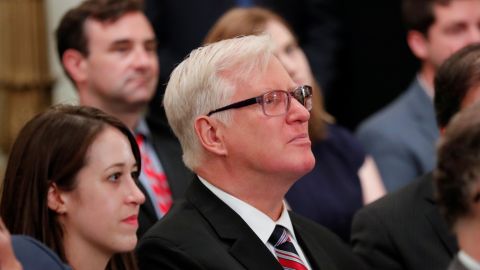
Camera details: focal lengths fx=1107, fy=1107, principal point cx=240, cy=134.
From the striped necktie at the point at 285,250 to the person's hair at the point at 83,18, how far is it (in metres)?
1.67

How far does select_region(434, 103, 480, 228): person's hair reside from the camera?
88.2 inches

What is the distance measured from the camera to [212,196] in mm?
3164

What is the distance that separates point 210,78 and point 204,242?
479 millimetres

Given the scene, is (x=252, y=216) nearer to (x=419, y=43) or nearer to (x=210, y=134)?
(x=210, y=134)

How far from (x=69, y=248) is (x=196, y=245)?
0.34m

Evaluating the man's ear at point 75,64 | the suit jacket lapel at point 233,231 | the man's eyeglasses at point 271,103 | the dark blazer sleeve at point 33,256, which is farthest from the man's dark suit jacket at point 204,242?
the man's ear at point 75,64

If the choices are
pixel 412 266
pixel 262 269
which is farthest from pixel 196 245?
pixel 412 266

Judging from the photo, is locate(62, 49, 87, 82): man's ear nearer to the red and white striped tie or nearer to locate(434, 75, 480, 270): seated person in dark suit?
the red and white striped tie

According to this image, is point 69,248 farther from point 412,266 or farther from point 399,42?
point 399,42

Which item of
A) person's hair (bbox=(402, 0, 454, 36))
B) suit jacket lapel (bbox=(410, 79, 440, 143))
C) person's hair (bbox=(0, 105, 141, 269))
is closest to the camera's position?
person's hair (bbox=(0, 105, 141, 269))

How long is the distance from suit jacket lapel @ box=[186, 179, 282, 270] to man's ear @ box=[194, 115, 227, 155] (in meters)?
0.11

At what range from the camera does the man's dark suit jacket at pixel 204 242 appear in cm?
298

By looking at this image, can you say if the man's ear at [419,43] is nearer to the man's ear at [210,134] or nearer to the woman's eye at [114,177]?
the man's ear at [210,134]

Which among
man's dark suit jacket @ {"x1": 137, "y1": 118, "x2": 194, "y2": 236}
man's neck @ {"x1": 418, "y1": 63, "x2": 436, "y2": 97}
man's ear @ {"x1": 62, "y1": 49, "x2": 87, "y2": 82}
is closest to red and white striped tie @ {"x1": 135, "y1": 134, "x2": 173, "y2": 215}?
man's dark suit jacket @ {"x1": 137, "y1": 118, "x2": 194, "y2": 236}
